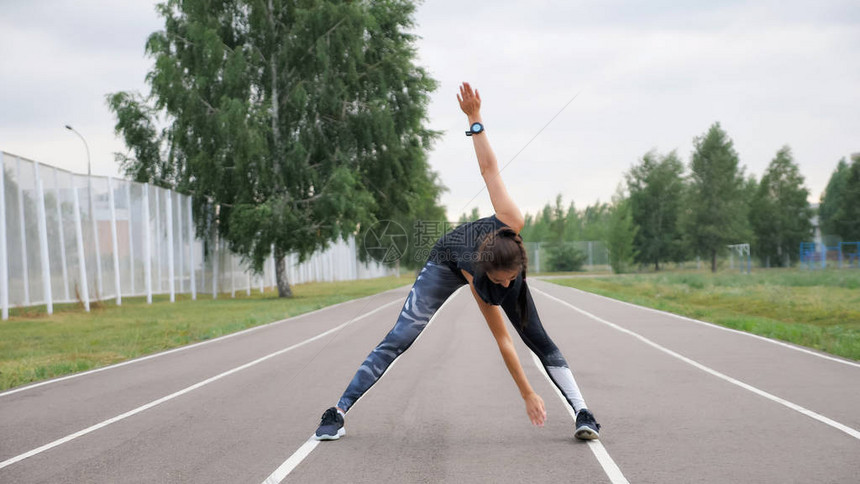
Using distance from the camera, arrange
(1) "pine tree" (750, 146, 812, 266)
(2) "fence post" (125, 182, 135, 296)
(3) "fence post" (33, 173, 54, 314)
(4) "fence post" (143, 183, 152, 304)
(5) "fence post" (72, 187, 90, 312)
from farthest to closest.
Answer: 1. (1) "pine tree" (750, 146, 812, 266)
2. (4) "fence post" (143, 183, 152, 304)
3. (2) "fence post" (125, 182, 135, 296)
4. (5) "fence post" (72, 187, 90, 312)
5. (3) "fence post" (33, 173, 54, 314)

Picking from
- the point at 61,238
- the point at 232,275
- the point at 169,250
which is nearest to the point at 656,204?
the point at 232,275

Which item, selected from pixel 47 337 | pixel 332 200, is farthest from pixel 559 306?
pixel 47 337

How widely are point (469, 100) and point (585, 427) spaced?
251 cm

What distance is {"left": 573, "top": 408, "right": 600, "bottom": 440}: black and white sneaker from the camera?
5.27 metres

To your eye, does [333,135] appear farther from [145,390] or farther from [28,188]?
[145,390]

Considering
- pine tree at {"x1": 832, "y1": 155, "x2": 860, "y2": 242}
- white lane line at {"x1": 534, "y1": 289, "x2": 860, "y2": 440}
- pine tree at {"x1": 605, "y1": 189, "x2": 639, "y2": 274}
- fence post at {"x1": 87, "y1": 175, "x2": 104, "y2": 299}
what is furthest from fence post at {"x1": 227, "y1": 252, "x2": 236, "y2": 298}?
pine tree at {"x1": 832, "y1": 155, "x2": 860, "y2": 242}

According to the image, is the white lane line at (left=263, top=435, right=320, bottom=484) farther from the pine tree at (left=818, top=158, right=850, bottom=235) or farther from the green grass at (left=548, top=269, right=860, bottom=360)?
the pine tree at (left=818, top=158, right=850, bottom=235)

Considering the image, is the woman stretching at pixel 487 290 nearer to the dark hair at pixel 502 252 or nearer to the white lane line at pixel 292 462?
the dark hair at pixel 502 252

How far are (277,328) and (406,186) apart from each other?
70.7 feet

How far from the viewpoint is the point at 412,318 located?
5324 mm

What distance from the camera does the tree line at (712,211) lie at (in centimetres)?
7306

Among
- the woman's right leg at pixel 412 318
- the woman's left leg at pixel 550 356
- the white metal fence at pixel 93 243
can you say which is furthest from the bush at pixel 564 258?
the woman's right leg at pixel 412 318

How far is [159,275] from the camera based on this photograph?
3022 cm

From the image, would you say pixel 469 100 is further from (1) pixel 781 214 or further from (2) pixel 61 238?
(1) pixel 781 214
